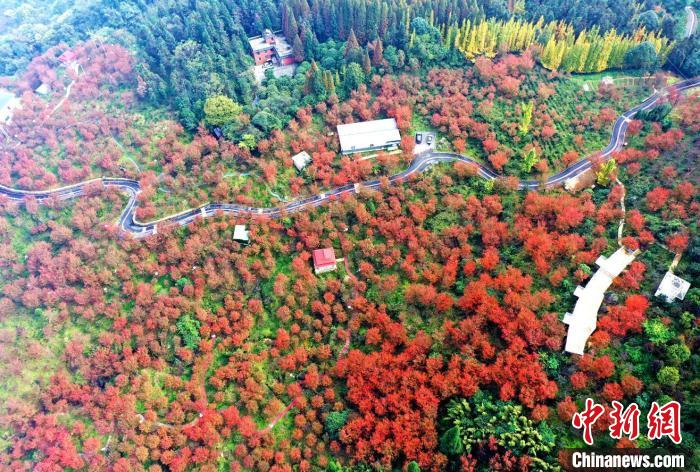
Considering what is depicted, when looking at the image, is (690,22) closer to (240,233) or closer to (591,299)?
(591,299)

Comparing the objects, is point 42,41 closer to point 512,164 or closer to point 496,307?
point 512,164

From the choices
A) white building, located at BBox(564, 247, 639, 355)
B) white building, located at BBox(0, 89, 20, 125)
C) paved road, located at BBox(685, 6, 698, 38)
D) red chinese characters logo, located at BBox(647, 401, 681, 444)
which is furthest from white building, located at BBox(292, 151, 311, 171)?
paved road, located at BBox(685, 6, 698, 38)

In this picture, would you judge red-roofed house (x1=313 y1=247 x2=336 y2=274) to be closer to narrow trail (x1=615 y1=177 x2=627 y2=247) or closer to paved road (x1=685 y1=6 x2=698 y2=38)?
narrow trail (x1=615 y1=177 x2=627 y2=247)

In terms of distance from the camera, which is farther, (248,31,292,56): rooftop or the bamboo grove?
(248,31,292,56): rooftop

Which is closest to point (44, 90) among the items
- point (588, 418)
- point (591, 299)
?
point (591, 299)

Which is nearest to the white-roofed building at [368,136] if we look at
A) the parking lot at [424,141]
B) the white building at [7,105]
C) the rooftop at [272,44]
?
the parking lot at [424,141]

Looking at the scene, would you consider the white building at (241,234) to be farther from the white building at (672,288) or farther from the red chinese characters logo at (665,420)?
the white building at (672,288)
